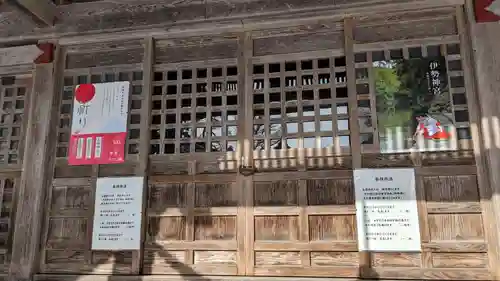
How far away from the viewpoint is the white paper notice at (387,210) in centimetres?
449

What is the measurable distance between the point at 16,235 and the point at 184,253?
2084 millimetres

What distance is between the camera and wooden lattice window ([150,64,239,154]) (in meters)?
5.19

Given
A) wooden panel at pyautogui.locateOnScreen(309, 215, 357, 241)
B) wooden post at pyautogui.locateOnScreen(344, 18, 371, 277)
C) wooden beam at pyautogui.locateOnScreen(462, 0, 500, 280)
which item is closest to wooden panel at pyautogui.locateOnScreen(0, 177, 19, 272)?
wooden panel at pyautogui.locateOnScreen(309, 215, 357, 241)

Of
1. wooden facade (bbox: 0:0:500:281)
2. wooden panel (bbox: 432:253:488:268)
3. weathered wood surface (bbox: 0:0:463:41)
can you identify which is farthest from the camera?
weathered wood surface (bbox: 0:0:463:41)

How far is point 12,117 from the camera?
18.7 ft

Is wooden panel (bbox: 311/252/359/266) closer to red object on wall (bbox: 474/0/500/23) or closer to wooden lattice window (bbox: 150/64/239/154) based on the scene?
wooden lattice window (bbox: 150/64/239/154)

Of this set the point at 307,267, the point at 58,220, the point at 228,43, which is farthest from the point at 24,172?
the point at 307,267

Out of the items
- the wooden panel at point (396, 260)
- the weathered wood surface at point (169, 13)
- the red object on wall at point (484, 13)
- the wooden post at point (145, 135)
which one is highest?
the weathered wood surface at point (169, 13)

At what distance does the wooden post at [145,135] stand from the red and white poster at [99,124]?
0.24 metres

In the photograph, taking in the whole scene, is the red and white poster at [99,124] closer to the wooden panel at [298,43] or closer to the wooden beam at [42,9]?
the wooden beam at [42,9]

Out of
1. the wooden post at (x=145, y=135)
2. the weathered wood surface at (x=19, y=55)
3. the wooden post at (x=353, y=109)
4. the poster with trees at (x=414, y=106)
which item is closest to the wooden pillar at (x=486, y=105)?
the poster with trees at (x=414, y=106)

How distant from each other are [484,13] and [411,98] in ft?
3.99

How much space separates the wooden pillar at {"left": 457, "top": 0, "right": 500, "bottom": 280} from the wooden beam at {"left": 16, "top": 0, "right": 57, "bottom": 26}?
195 inches

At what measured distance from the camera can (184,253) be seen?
4938mm
